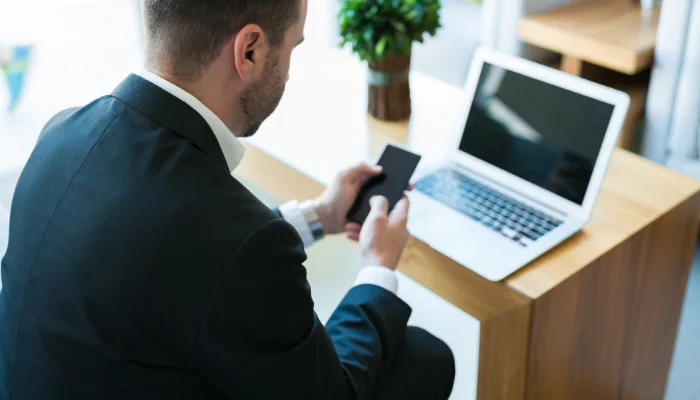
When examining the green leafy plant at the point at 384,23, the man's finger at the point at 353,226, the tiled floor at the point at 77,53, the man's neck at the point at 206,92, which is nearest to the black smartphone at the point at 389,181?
the man's finger at the point at 353,226

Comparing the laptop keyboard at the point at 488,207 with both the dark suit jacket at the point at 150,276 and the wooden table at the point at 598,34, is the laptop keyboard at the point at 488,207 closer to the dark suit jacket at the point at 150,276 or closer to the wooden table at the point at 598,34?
the dark suit jacket at the point at 150,276

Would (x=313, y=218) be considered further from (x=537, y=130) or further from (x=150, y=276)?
(x=150, y=276)

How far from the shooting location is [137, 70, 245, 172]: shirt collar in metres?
0.97

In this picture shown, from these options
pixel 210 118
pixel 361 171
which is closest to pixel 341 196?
pixel 361 171

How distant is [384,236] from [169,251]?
466 millimetres

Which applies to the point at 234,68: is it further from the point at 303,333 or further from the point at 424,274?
the point at 424,274

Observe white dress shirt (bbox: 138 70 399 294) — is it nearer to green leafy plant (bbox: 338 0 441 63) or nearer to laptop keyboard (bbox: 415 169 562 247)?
laptop keyboard (bbox: 415 169 562 247)

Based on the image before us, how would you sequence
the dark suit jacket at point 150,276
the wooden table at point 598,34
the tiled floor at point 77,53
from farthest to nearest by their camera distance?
the tiled floor at point 77,53 → the wooden table at point 598,34 → the dark suit jacket at point 150,276

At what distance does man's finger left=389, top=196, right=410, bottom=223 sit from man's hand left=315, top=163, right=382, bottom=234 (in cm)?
10

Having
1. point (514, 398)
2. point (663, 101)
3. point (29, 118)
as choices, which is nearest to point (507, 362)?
point (514, 398)

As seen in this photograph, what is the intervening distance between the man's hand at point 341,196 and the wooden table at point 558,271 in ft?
0.35

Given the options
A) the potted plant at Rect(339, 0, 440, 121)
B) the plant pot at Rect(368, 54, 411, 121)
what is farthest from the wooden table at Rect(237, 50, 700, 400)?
the potted plant at Rect(339, 0, 440, 121)

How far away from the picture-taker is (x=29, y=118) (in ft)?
8.57

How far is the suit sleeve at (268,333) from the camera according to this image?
0.87 m
